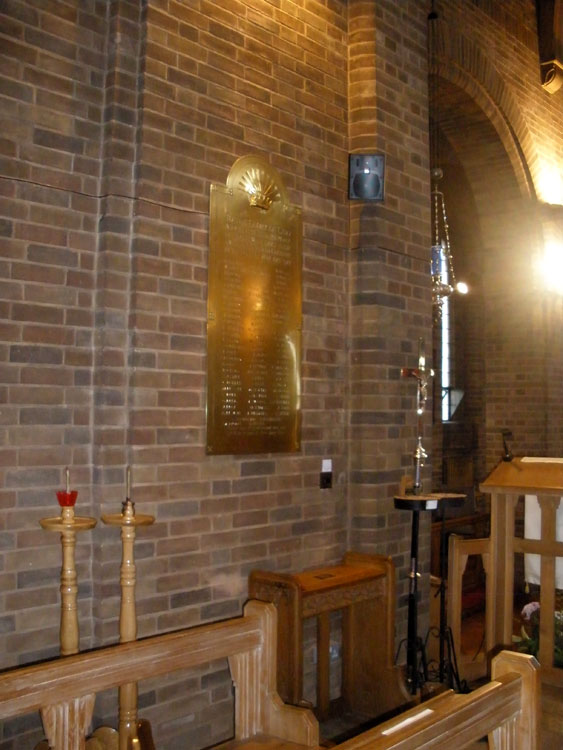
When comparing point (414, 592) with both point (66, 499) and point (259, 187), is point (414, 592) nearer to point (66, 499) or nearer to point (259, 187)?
point (66, 499)

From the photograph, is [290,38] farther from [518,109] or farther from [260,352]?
[518,109]

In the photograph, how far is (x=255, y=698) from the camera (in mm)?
2789

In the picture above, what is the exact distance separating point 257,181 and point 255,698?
93.3 inches

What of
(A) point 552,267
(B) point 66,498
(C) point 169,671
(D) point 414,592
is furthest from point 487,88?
(C) point 169,671

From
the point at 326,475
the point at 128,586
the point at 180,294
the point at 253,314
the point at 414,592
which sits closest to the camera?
the point at 128,586

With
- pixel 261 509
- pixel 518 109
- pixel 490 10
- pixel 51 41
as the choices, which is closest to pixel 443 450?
pixel 518 109

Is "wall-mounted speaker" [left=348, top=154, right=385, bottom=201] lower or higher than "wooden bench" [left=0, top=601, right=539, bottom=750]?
higher

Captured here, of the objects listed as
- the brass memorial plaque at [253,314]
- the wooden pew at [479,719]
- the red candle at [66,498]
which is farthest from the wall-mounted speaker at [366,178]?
the wooden pew at [479,719]

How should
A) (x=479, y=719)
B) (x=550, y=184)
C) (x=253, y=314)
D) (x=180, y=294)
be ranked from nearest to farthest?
(x=479, y=719)
(x=180, y=294)
(x=253, y=314)
(x=550, y=184)

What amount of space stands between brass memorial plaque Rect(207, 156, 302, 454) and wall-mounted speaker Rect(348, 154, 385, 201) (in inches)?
19.3

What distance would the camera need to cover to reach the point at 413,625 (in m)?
4.09

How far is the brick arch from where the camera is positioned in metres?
5.72

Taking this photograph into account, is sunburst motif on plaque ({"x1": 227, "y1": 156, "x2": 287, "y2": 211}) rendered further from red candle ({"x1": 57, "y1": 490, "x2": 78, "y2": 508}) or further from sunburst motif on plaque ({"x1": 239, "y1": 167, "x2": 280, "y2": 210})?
red candle ({"x1": 57, "y1": 490, "x2": 78, "y2": 508})

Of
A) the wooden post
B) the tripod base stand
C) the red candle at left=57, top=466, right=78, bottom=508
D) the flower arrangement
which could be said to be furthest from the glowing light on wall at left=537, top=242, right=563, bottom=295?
the red candle at left=57, top=466, right=78, bottom=508
